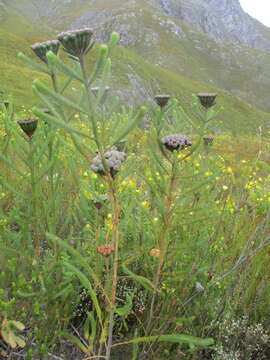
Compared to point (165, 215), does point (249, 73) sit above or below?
below

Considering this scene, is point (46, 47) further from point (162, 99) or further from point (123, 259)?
point (123, 259)

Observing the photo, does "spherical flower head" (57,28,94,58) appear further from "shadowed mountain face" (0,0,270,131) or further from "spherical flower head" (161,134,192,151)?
"shadowed mountain face" (0,0,270,131)

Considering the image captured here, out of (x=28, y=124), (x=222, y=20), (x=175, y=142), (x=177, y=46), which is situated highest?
(x=222, y=20)

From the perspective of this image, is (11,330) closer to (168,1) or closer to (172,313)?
(172,313)

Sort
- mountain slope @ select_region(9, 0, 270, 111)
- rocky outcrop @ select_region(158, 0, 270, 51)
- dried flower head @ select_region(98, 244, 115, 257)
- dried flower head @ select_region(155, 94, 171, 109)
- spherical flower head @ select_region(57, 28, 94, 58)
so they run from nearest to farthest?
spherical flower head @ select_region(57, 28, 94, 58), dried flower head @ select_region(98, 244, 115, 257), dried flower head @ select_region(155, 94, 171, 109), mountain slope @ select_region(9, 0, 270, 111), rocky outcrop @ select_region(158, 0, 270, 51)

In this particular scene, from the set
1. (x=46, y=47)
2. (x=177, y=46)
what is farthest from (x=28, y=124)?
(x=177, y=46)

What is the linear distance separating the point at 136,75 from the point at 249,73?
44.7 metres

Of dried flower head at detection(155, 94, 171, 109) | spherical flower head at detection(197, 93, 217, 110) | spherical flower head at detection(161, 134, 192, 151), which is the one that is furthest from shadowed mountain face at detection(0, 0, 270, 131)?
spherical flower head at detection(161, 134, 192, 151)

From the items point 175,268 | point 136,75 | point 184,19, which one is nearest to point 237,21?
point 184,19

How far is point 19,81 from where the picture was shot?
55.6ft

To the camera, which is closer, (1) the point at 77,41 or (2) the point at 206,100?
(1) the point at 77,41

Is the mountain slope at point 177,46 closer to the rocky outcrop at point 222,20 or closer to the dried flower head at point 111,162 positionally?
the rocky outcrop at point 222,20

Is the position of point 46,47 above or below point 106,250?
above

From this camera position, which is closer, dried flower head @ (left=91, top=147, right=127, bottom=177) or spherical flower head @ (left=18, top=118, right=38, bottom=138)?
dried flower head @ (left=91, top=147, right=127, bottom=177)
